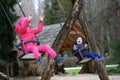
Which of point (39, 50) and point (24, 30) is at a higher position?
point (24, 30)

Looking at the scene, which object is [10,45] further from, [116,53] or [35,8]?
[35,8]

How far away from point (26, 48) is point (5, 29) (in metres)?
12.0

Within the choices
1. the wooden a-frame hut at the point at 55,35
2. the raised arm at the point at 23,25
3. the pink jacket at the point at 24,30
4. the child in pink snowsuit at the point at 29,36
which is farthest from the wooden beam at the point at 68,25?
the wooden a-frame hut at the point at 55,35

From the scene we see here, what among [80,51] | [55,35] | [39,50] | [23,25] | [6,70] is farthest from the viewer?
[55,35]

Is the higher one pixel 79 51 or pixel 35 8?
pixel 35 8

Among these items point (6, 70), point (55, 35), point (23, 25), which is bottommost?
point (6, 70)

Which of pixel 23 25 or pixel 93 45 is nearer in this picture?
pixel 23 25

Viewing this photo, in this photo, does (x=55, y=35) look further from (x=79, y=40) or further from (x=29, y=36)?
(x=29, y=36)

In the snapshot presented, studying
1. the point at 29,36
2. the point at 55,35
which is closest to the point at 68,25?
the point at 29,36

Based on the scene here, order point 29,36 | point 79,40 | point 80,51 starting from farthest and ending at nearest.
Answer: point 79,40 → point 80,51 → point 29,36

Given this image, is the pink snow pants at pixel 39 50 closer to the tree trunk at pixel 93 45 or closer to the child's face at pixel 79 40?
the child's face at pixel 79 40

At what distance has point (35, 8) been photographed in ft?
212

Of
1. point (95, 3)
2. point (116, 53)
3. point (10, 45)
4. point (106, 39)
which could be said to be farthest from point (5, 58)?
point (106, 39)

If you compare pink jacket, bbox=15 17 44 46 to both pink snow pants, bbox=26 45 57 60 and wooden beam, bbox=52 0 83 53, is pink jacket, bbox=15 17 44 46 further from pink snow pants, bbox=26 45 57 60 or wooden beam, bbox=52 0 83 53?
wooden beam, bbox=52 0 83 53
